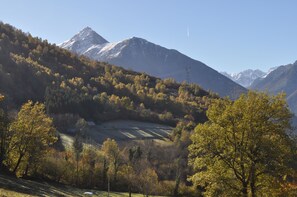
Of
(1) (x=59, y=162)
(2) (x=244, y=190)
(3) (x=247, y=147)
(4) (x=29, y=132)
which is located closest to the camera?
(2) (x=244, y=190)

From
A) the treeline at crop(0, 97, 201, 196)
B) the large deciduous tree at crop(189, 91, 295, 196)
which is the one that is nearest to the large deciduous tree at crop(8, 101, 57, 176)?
the treeline at crop(0, 97, 201, 196)

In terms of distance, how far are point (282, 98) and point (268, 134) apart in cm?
348

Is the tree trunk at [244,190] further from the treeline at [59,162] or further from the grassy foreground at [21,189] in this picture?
the treeline at [59,162]

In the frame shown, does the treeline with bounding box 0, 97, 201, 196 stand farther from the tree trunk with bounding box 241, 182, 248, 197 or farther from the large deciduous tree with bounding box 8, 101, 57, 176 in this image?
the tree trunk with bounding box 241, 182, 248, 197

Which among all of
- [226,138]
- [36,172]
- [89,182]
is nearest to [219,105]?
[226,138]

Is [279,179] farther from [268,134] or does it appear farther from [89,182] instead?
[89,182]

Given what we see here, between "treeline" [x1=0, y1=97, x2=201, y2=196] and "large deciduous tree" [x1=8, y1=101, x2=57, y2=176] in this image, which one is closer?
"large deciduous tree" [x1=8, y1=101, x2=57, y2=176]

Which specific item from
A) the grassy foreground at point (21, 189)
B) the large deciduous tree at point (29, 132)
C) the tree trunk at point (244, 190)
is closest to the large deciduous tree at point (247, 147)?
the tree trunk at point (244, 190)

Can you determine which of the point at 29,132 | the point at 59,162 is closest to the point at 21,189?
the point at 29,132

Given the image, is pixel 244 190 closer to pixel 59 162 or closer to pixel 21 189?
pixel 21 189

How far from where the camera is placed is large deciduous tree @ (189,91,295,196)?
1314 inches

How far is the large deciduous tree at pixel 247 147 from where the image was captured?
109ft

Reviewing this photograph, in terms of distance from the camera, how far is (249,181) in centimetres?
3400

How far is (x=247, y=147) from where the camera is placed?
33.9 m
